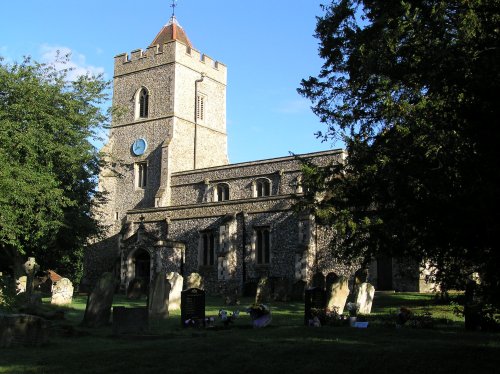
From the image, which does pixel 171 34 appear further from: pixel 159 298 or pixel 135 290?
pixel 159 298

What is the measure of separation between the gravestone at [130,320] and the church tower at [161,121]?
1060 inches

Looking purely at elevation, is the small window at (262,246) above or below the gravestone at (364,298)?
above

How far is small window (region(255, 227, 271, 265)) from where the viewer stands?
103 feet

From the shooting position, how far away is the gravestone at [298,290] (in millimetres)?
26281

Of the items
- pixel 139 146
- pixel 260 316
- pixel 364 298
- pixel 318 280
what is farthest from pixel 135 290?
pixel 139 146

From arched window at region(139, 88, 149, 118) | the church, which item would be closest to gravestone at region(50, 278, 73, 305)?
the church

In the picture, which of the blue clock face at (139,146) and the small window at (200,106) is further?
the small window at (200,106)

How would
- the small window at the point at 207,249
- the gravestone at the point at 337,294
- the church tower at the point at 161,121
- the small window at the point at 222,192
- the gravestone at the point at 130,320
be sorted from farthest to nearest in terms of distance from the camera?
the church tower at the point at 161,121, the small window at the point at 222,192, the small window at the point at 207,249, the gravestone at the point at 337,294, the gravestone at the point at 130,320

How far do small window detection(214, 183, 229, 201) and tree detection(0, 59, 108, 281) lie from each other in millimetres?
10158

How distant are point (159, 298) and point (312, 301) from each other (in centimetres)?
507

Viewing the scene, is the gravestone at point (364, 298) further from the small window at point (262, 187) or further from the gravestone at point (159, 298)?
the small window at point (262, 187)

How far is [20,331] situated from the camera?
10.9 meters

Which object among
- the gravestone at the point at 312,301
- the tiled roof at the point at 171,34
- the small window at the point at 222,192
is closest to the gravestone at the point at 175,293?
the gravestone at the point at 312,301

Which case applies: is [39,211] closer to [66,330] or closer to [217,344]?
[66,330]
